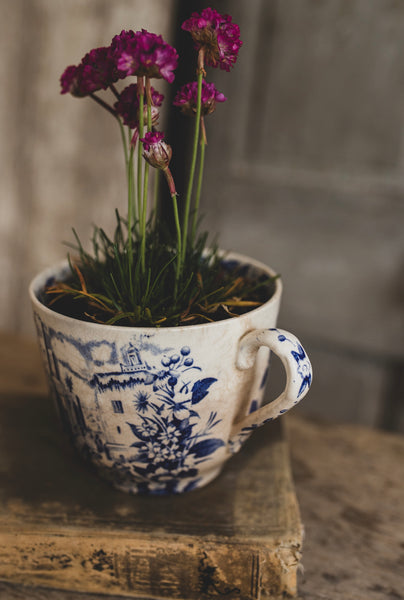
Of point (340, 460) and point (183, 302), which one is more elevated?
point (183, 302)

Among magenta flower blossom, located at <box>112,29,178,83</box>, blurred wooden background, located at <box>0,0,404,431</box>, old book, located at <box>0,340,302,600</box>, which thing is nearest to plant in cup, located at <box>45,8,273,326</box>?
magenta flower blossom, located at <box>112,29,178,83</box>

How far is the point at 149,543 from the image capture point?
368mm

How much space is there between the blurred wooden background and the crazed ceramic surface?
44 centimetres

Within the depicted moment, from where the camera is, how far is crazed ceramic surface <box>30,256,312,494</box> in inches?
13.2

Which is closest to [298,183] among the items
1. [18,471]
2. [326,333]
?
[326,333]

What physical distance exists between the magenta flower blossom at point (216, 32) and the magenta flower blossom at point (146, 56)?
3 centimetres

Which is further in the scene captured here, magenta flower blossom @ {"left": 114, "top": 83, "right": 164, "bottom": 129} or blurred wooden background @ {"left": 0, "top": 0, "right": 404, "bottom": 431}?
blurred wooden background @ {"left": 0, "top": 0, "right": 404, "bottom": 431}

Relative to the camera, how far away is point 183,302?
0.39 meters

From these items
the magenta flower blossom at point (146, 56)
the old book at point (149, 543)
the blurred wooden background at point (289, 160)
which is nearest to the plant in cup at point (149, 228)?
the magenta flower blossom at point (146, 56)

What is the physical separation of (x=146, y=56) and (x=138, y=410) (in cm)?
23

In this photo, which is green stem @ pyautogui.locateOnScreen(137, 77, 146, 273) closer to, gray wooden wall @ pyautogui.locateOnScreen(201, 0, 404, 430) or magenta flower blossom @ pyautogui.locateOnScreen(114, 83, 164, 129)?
magenta flower blossom @ pyautogui.locateOnScreen(114, 83, 164, 129)

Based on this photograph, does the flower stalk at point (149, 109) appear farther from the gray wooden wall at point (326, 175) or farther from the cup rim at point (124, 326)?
the gray wooden wall at point (326, 175)

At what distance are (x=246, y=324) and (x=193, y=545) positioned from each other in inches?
6.6

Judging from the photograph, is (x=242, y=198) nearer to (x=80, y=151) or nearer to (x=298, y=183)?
(x=298, y=183)
